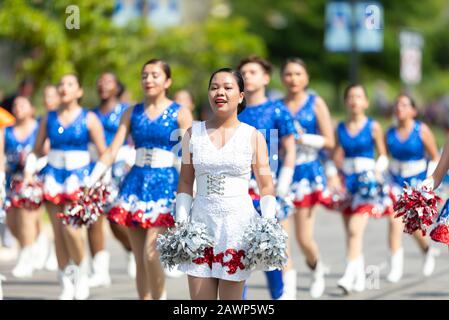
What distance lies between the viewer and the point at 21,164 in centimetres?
1221

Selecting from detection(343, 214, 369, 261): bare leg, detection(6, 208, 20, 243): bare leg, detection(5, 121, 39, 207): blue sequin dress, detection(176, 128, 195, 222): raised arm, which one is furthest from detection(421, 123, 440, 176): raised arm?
detection(176, 128, 195, 222): raised arm

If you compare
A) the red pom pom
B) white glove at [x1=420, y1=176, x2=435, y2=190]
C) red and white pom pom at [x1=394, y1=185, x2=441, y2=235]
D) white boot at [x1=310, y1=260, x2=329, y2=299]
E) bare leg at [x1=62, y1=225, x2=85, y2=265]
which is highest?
white glove at [x1=420, y1=176, x2=435, y2=190]

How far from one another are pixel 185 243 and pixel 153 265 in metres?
1.56

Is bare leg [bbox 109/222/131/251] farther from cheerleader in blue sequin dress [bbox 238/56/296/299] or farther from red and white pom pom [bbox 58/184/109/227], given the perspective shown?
red and white pom pom [bbox 58/184/109/227]

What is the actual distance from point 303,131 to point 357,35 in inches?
637

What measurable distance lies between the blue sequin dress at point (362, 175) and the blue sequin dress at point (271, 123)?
78.4 inches

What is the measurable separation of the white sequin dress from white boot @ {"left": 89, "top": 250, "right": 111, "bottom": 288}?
4106 mm

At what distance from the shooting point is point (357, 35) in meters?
25.9

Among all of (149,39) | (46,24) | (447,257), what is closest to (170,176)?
(447,257)

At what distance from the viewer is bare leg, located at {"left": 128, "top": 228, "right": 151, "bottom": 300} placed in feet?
27.8

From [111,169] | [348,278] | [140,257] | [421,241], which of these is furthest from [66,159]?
[421,241]
